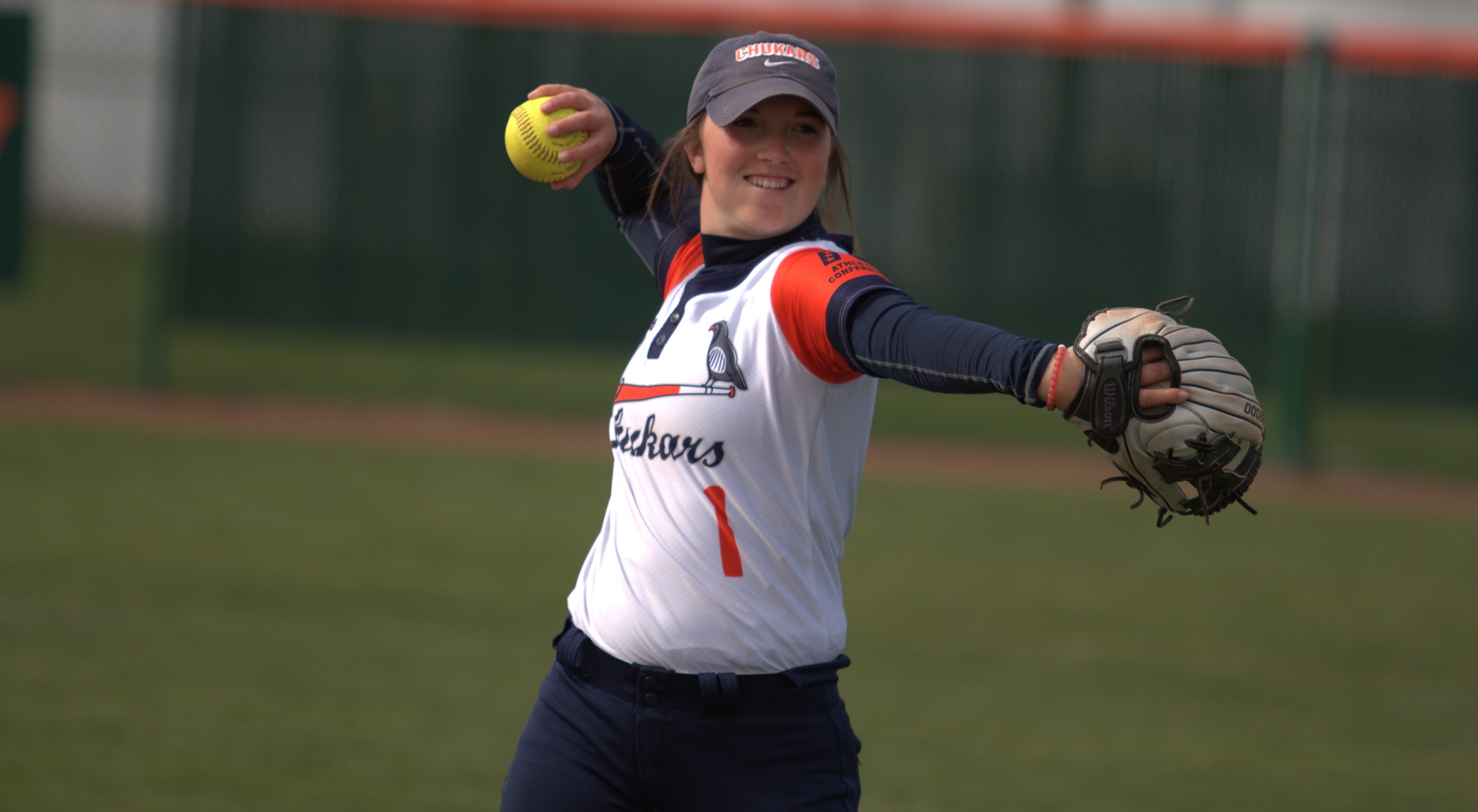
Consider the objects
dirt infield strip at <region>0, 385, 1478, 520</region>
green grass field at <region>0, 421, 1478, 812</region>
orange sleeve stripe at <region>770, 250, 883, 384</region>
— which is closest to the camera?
orange sleeve stripe at <region>770, 250, 883, 384</region>

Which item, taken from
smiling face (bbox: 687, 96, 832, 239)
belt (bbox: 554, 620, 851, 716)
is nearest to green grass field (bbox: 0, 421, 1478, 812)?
belt (bbox: 554, 620, 851, 716)

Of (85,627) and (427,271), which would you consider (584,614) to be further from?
(427,271)

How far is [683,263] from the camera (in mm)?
2619

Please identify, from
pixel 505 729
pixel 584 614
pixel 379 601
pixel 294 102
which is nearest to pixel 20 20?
pixel 294 102

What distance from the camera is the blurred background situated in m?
7.06

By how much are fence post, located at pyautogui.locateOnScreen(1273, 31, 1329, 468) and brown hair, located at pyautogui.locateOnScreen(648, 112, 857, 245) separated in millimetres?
8541

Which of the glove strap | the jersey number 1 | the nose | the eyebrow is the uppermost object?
→ the eyebrow

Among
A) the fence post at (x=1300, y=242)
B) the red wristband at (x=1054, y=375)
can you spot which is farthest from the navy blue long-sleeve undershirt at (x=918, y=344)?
the fence post at (x=1300, y=242)

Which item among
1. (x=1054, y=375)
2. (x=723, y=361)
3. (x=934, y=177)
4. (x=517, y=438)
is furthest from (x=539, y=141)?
(x=934, y=177)

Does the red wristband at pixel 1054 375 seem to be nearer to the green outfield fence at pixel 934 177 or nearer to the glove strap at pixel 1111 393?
the glove strap at pixel 1111 393

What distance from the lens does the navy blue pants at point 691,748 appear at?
2.28m

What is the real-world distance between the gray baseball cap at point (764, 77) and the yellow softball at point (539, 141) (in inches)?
20.1

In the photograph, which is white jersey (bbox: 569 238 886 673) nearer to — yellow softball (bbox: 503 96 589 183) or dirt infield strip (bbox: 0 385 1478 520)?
yellow softball (bbox: 503 96 589 183)

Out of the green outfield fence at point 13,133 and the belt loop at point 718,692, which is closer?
the belt loop at point 718,692
